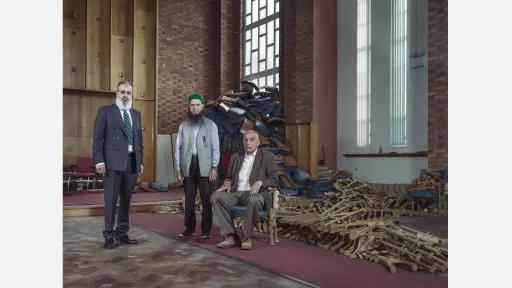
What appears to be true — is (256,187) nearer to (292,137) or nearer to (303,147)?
(303,147)

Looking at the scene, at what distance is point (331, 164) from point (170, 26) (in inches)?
216

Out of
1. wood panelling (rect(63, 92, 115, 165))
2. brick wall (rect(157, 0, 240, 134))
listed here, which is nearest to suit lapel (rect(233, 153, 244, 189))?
wood panelling (rect(63, 92, 115, 165))

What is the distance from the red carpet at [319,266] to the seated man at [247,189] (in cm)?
19

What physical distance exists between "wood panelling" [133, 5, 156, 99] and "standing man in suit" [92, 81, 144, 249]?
229 inches

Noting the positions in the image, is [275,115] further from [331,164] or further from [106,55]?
[106,55]

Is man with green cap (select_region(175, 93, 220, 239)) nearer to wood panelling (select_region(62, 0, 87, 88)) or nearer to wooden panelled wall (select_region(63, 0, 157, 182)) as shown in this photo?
wooden panelled wall (select_region(63, 0, 157, 182))

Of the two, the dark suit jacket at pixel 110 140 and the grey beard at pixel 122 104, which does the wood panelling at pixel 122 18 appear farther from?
the dark suit jacket at pixel 110 140

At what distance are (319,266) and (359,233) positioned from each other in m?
0.62

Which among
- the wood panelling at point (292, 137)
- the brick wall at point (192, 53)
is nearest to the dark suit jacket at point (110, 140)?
the wood panelling at point (292, 137)

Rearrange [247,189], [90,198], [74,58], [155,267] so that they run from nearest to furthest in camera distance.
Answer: [155,267] → [247,189] → [90,198] → [74,58]

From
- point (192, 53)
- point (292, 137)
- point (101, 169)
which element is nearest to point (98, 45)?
point (192, 53)

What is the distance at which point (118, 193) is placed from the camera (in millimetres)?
4410

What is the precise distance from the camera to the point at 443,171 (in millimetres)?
6695
